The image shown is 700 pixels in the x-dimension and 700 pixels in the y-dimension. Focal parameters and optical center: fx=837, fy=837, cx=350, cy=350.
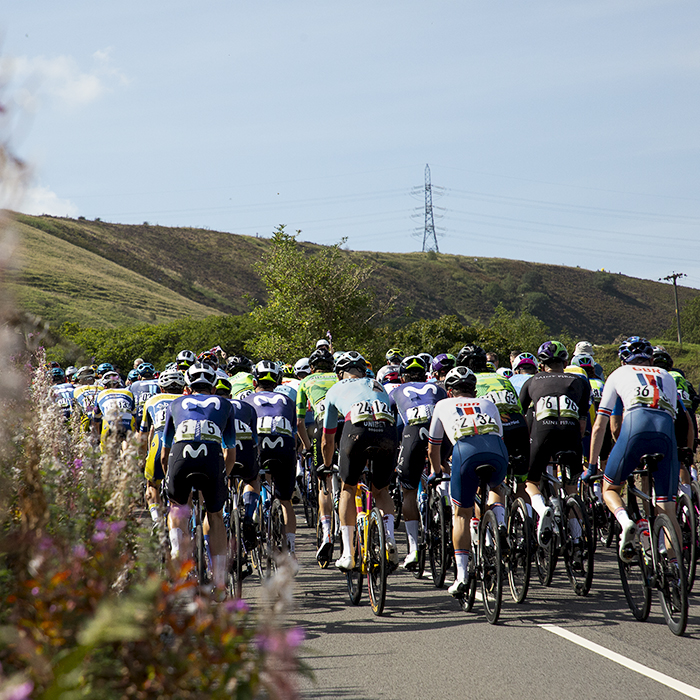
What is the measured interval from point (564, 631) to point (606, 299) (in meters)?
156

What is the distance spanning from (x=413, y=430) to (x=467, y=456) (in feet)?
6.22

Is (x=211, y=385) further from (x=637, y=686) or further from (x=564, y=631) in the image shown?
(x=637, y=686)

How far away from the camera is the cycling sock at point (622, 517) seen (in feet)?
23.0

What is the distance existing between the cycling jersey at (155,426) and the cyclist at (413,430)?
99.7 inches

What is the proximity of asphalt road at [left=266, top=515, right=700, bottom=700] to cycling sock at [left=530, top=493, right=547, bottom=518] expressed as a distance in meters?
0.82

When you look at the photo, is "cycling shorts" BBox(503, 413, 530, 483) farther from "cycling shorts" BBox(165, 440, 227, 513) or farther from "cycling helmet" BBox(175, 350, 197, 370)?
"cycling helmet" BBox(175, 350, 197, 370)

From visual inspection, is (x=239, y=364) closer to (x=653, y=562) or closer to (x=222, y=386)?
(x=222, y=386)

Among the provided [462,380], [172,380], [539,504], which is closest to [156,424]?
[172,380]

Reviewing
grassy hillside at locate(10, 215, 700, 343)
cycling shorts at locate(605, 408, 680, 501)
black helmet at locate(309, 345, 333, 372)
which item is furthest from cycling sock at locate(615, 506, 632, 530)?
grassy hillside at locate(10, 215, 700, 343)

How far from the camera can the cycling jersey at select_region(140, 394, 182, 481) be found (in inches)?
346

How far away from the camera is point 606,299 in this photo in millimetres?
155625

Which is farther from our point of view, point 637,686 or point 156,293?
point 156,293

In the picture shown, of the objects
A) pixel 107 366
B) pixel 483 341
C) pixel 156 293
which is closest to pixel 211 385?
pixel 107 366

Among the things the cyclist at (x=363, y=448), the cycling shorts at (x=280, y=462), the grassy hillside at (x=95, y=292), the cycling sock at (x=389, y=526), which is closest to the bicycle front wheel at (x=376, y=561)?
the cycling sock at (x=389, y=526)
